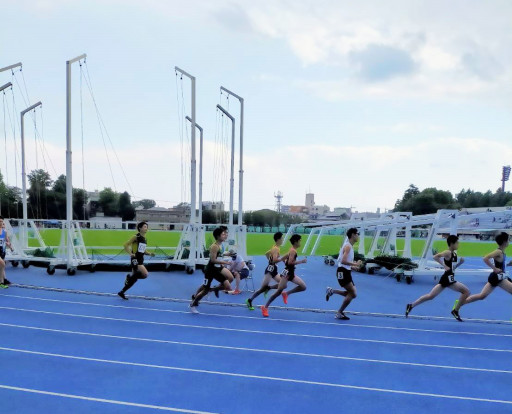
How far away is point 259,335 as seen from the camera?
7121 millimetres

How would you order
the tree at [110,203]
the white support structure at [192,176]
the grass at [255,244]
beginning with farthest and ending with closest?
→ 1. the tree at [110,203]
2. the grass at [255,244]
3. the white support structure at [192,176]

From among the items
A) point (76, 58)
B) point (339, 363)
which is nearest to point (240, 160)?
point (76, 58)

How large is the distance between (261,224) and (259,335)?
51665 millimetres

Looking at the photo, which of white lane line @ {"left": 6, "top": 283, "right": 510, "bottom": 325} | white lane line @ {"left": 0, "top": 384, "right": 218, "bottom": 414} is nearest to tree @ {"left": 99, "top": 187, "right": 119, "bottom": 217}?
white lane line @ {"left": 6, "top": 283, "right": 510, "bottom": 325}

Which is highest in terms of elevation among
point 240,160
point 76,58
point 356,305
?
point 76,58

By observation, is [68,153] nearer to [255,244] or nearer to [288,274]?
[288,274]

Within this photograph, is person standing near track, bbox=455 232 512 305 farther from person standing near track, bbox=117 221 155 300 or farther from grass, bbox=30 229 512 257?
grass, bbox=30 229 512 257

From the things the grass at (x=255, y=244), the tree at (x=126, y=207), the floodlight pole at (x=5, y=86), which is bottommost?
the grass at (x=255, y=244)

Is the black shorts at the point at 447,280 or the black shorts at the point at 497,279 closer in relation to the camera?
the black shorts at the point at 497,279

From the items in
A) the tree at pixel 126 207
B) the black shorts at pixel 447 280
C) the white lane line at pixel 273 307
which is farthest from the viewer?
the tree at pixel 126 207

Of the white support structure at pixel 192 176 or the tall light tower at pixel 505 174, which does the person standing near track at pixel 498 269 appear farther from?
the tall light tower at pixel 505 174

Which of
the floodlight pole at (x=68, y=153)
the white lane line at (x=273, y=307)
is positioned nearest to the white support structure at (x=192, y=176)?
the floodlight pole at (x=68, y=153)

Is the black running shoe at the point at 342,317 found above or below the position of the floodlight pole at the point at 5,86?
below

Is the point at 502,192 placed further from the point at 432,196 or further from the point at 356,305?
the point at 356,305
